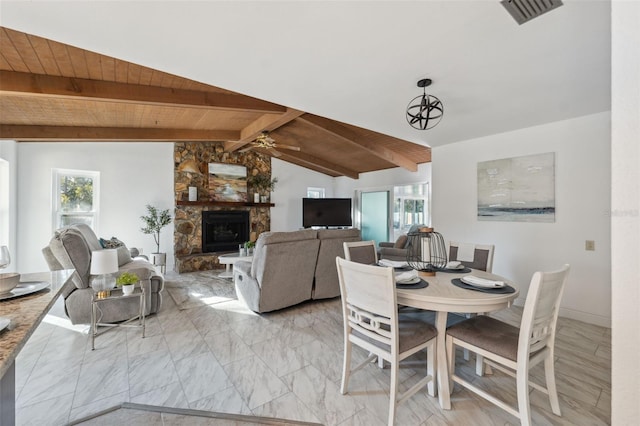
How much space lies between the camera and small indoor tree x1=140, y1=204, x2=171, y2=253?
5566mm

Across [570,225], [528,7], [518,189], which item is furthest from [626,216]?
[518,189]

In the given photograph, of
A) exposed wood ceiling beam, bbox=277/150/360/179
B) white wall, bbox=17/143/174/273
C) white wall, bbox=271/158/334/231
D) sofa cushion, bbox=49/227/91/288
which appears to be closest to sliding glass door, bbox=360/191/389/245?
exposed wood ceiling beam, bbox=277/150/360/179

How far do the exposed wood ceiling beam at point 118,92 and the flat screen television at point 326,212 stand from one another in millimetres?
3715

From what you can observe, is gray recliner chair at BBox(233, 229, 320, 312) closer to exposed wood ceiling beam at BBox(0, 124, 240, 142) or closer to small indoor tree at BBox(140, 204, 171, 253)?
small indoor tree at BBox(140, 204, 171, 253)

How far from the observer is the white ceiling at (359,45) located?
164 centimetres

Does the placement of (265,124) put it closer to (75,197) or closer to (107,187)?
(107,187)

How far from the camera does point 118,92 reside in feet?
10.3

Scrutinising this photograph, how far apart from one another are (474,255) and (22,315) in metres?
3.22

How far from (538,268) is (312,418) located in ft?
11.2

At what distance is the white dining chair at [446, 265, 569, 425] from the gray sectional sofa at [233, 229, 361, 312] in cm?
191

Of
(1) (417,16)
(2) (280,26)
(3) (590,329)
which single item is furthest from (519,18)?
(3) (590,329)

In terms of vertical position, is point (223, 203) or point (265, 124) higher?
point (265, 124)

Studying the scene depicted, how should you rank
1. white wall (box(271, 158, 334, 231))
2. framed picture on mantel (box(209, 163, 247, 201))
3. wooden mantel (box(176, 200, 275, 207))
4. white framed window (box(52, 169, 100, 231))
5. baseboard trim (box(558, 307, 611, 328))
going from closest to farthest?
baseboard trim (box(558, 307, 611, 328)) < white framed window (box(52, 169, 100, 231)) < wooden mantel (box(176, 200, 275, 207)) < framed picture on mantel (box(209, 163, 247, 201)) < white wall (box(271, 158, 334, 231))

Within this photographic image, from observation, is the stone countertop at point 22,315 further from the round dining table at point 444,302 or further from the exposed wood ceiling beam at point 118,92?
the exposed wood ceiling beam at point 118,92
